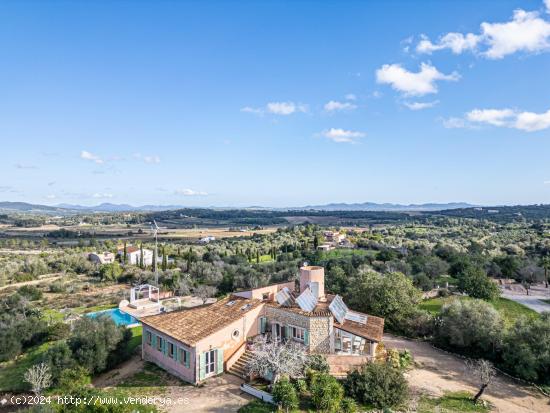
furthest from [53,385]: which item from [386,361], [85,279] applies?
[85,279]

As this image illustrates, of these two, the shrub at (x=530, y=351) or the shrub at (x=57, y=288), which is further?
the shrub at (x=57, y=288)

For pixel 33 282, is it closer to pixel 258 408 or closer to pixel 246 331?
pixel 246 331

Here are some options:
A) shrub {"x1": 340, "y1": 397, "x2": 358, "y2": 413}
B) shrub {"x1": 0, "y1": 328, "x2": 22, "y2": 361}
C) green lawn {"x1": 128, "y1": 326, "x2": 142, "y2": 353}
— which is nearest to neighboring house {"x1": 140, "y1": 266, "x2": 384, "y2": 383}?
green lawn {"x1": 128, "y1": 326, "x2": 142, "y2": 353}

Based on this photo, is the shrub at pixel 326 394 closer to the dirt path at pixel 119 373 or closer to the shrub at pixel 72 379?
the dirt path at pixel 119 373

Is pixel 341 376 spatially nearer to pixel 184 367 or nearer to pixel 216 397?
pixel 216 397

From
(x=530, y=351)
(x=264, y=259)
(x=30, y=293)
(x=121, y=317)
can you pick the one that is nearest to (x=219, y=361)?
(x=121, y=317)

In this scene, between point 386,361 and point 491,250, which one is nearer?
point 386,361

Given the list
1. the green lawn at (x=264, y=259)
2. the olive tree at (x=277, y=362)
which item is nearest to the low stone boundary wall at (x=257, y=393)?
the olive tree at (x=277, y=362)
